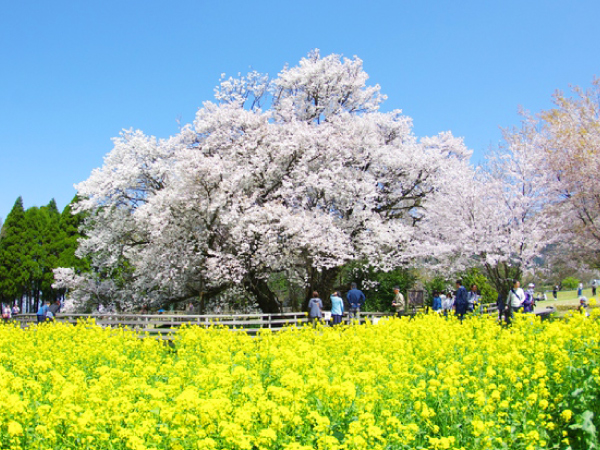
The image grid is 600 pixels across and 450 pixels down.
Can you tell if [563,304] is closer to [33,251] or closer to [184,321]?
[184,321]

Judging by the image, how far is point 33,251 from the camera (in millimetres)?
45688

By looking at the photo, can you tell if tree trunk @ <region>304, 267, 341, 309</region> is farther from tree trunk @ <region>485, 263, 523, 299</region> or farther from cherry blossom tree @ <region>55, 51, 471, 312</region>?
tree trunk @ <region>485, 263, 523, 299</region>

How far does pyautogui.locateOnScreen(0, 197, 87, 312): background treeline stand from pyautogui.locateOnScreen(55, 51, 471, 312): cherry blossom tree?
20514 millimetres

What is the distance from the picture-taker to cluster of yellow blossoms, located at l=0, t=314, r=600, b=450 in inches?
168

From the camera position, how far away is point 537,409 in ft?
17.9

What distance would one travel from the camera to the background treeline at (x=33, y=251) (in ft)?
147

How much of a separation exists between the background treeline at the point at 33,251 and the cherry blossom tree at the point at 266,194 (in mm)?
20514

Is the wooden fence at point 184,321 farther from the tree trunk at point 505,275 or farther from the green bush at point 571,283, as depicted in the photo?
the green bush at point 571,283

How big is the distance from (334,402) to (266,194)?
19.3 metres

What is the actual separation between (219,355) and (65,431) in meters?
3.39

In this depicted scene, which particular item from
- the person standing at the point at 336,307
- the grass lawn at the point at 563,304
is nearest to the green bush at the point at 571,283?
the grass lawn at the point at 563,304

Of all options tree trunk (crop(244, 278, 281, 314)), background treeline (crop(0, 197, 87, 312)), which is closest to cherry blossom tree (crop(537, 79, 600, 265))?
tree trunk (crop(244, 278, 281, 314))

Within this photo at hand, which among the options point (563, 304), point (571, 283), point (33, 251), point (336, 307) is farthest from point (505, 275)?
point (571, 283)

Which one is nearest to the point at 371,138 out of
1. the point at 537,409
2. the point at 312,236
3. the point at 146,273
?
the point at 312,236
